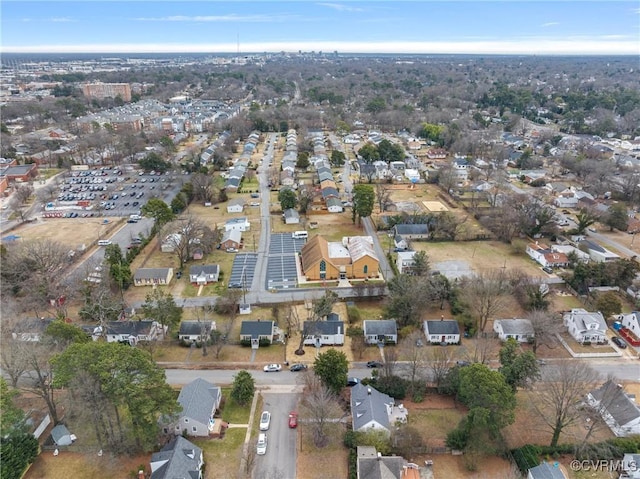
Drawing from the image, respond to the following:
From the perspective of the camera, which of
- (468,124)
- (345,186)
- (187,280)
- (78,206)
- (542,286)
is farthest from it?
(468,124)

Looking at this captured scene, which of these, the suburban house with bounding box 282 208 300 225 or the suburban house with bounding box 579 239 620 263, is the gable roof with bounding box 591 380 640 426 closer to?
A: the suburban house with bounding box 579 239 620 263

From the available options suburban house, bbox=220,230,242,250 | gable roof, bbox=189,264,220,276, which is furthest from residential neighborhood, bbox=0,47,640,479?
suburban house, bbox=220,230,242,250

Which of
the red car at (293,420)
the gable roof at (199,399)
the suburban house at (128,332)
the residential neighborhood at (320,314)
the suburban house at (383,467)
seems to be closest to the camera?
the suburban house at (383,467)

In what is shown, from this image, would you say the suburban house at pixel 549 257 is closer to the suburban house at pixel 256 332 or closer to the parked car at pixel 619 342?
the parked car at pixel 619 342

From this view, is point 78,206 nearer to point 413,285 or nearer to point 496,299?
point 413,285

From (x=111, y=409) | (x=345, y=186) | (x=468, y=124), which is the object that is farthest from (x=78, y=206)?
(x=468, y=124)

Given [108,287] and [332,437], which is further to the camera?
[108,287]

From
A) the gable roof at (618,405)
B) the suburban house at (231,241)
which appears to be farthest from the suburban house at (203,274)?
the gable roof at (618,405)
